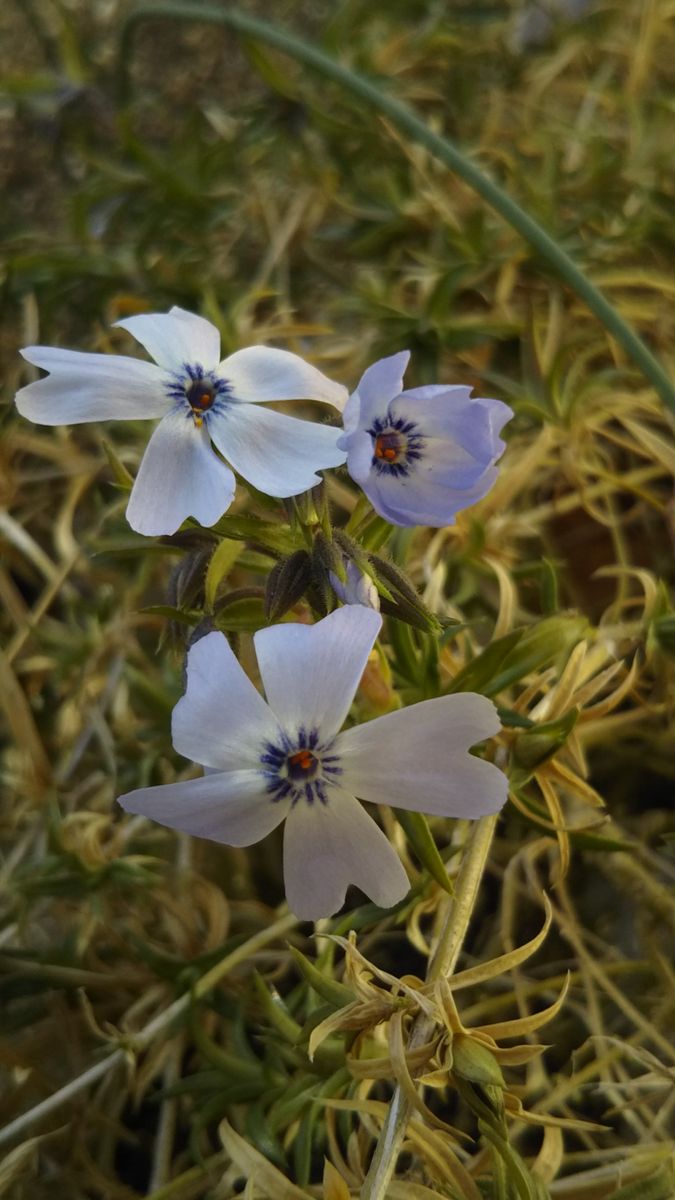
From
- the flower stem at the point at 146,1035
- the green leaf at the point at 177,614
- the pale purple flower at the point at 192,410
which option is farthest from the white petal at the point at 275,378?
the flower stem at the point at 146,1035

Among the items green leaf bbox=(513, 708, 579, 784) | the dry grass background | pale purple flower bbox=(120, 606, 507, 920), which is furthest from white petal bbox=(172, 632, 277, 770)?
green leaf bbox=(513, 708, 579, 784)

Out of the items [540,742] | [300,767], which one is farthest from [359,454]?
[540,742]

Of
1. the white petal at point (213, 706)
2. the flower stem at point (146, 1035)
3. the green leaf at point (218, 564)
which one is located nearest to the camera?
the white petal at point (213, 706)

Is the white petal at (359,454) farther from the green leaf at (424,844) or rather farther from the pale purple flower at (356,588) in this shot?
the green leaf at (424,844)

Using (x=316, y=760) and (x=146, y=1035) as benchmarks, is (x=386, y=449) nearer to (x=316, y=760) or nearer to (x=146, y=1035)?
(x=316, y=760)

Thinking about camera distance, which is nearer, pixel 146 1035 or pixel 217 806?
pixel 217 806

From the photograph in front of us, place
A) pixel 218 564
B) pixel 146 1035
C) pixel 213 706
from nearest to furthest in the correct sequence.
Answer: pixel 213 706 → pixel 218 564 → pixel 146 1035

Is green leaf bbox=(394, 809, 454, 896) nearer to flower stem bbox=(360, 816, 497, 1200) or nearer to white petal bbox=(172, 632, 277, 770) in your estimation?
flower stem bbox=(360, 816, 497, 1200)
